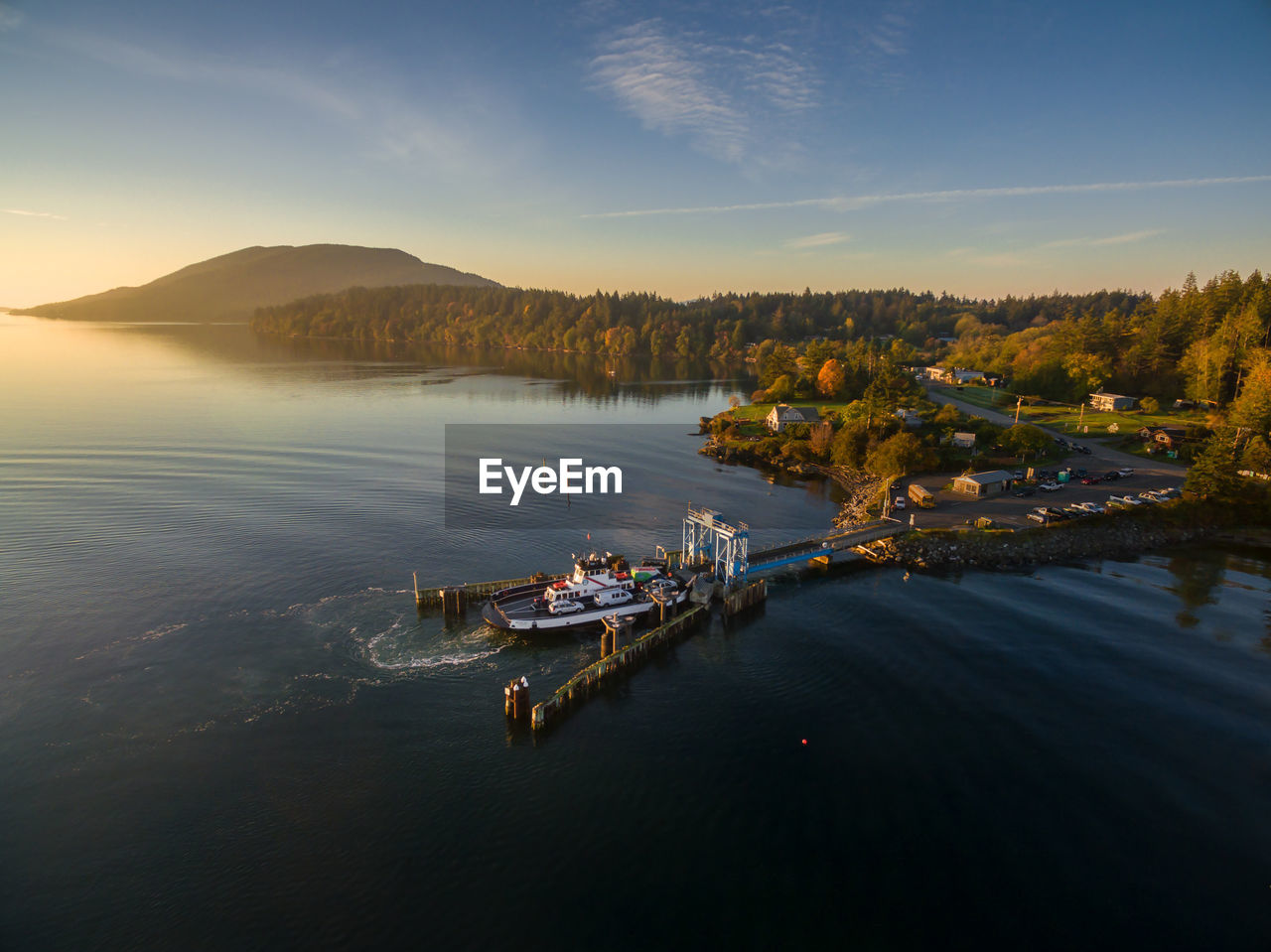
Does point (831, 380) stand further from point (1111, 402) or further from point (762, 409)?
point (1111, 402)

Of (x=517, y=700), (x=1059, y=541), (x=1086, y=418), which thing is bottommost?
(x=517, y=700)

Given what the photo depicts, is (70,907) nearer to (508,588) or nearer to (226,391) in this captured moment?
(508,588)

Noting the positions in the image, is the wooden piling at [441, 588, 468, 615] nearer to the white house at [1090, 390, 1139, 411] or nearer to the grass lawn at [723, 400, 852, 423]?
the grass lawn at [723, 400, 852, 423]

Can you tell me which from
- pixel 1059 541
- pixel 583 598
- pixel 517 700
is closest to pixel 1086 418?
pixel 1059 541

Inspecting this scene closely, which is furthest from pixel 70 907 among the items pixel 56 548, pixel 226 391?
pixel 226 391

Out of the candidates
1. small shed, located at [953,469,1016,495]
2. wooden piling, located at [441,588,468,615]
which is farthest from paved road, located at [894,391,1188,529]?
wooden piling, located at [441,588,468,615]

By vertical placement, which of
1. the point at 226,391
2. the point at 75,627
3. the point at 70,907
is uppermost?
the point at 226,391

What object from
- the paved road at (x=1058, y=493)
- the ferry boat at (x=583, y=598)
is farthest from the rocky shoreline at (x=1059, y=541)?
the ferry boat at (x=583, y=598)
